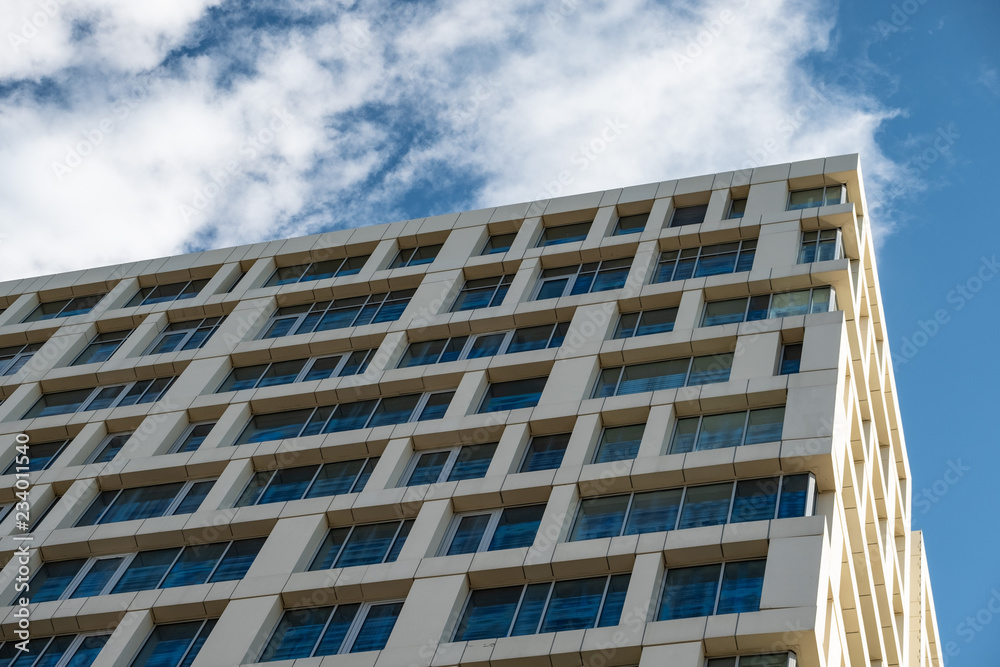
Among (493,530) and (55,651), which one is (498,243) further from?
(55,651)

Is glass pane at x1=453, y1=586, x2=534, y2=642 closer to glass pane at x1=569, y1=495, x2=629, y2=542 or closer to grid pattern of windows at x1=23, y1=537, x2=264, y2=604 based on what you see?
glass pane at x1=569, y1=495, x2=629, y2=542

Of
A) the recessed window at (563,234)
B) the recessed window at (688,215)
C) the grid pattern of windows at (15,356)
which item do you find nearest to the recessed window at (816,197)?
the recessed window at (688,215)

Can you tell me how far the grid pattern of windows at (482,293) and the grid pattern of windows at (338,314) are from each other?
1824 mm

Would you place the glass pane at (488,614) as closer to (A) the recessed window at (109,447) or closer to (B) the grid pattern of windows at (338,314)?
(B) the grid pattern of windows at (338,314)

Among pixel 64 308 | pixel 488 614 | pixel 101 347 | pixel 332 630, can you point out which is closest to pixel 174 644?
pixel 332 630

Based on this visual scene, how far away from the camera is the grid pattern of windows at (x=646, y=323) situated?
34.7 metres

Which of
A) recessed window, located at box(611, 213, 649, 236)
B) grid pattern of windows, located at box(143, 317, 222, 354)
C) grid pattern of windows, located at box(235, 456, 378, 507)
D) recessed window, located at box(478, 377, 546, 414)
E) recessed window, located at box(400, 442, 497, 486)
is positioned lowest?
grid pattern of windows, located at box(235, 456, 378, 507)

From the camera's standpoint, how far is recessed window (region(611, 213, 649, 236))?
4019cm

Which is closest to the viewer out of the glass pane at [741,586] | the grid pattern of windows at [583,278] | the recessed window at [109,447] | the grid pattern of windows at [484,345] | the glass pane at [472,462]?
the glass pane at [741,586]

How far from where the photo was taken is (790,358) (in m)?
31.7

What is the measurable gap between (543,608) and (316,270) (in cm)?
1943

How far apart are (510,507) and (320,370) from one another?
9999 millimetres

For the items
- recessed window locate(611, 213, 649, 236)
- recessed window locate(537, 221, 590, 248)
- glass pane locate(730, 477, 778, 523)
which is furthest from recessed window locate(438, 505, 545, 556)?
recessed window locate(611, 213, 649, 236)

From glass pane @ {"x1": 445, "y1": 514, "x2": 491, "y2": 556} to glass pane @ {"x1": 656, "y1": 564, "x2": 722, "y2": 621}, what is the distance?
4818 mm
